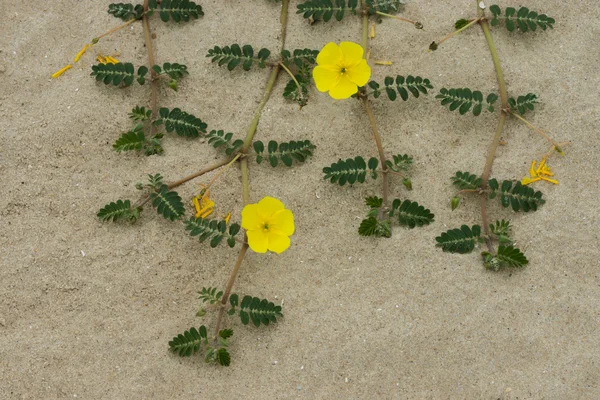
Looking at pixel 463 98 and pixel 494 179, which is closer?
pixel 494 179

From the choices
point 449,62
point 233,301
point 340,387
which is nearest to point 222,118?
point 233,301

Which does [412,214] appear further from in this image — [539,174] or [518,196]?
[539,174]

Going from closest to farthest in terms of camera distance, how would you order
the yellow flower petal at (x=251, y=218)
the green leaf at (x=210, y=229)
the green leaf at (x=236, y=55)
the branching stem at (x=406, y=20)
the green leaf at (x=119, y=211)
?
the yellow flower petal at (x=251, y=218), the green leaf at (x=210, y=229), the green leaf at (x=119, y=211), the green leaf at (x=236, y=55), the branching stem at (x=406, y=20)

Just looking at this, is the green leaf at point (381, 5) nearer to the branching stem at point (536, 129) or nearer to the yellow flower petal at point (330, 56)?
the yellow flower petal at point (330, 56)

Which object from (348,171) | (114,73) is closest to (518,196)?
(348,171)

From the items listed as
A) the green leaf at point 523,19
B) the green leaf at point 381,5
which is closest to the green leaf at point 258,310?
the green leaf at point 381,5

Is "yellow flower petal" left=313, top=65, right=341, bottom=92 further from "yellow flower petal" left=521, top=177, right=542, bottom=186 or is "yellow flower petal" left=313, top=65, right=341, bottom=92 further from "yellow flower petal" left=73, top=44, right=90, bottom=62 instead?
"yellow flower petal" left=73, top=44, right=90, bottom=62

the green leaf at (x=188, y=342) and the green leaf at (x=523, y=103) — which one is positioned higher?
the green leaf at (x=523, y=103)
